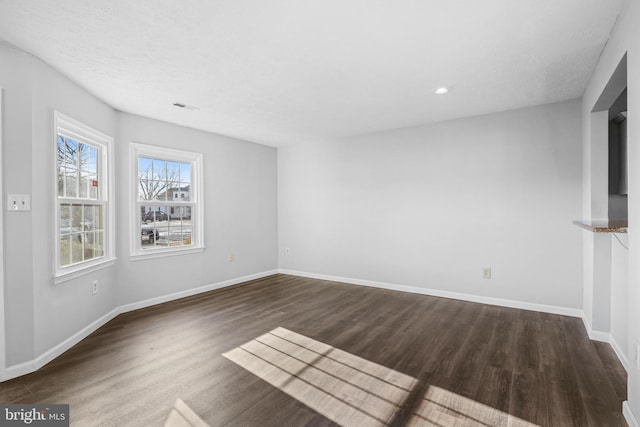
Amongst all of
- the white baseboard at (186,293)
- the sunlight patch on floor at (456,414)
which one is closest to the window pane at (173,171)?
the white baseboard at (186,293)

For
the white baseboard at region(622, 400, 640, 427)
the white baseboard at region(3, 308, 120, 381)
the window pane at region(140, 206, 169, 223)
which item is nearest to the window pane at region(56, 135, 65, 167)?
the window pane at region(140, 206, 169, 223)

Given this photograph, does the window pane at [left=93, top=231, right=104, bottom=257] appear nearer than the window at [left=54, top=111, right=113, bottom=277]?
No

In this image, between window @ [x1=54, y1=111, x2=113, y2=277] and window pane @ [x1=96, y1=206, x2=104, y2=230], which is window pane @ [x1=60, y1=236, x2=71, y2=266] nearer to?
window @ [x1=54, y1=111, x2=113, y2=277]

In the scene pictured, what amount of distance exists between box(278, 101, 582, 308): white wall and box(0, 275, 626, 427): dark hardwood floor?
569 millimetres

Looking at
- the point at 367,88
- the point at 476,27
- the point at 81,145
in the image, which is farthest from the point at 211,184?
the point at 476,27

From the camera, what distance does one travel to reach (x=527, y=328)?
326 cm

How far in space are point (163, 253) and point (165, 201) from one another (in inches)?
29.3

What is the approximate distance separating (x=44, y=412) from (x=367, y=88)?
3634mm

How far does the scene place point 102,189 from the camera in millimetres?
3643

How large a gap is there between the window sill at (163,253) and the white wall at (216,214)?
0.06 m

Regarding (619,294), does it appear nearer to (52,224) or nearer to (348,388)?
(348,388)

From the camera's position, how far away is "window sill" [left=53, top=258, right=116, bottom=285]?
2.75 m

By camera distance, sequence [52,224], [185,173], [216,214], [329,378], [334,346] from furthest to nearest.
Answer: [216,214] < [185,173] < [334,346] < [52,224] < [329,378]

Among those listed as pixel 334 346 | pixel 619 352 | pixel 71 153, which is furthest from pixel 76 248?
pixel 619 352
